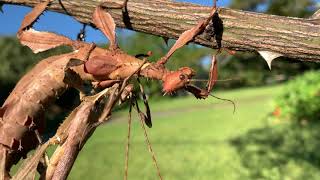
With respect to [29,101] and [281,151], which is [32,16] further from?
[281,151]

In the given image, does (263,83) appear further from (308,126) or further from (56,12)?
(56,12)

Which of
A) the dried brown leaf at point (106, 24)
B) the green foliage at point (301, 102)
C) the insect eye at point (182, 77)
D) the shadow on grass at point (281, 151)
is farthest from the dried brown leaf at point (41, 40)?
the green foliage at point (301, 102)

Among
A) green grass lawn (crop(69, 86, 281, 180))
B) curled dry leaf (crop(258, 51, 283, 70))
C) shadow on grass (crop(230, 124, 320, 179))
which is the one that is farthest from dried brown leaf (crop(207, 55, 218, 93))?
shadow on grass (crop(230, 124, 320, 179))

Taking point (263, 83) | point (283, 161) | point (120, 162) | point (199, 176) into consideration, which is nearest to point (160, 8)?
point (199, 176)

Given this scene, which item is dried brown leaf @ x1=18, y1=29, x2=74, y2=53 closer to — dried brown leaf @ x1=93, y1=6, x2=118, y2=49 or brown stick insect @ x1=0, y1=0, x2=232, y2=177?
brown stick insect @ x1=0, y1=0, x2=232, y2=177

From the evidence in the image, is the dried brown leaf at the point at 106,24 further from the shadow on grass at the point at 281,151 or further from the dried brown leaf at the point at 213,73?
the shadow on grass at the point at 281,151

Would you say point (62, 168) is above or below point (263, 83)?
above
